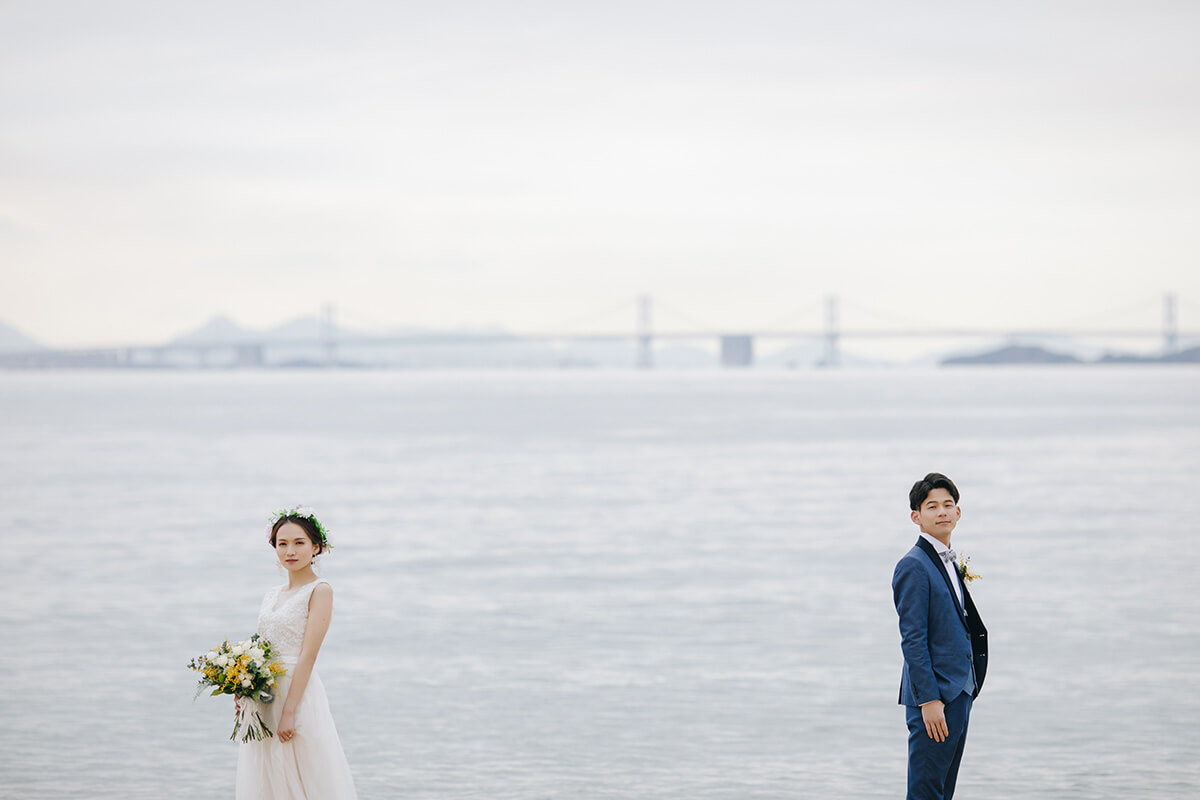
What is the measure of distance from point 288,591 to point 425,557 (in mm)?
13146

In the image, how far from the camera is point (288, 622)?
466 centimetres

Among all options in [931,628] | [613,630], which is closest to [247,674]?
[931,628]

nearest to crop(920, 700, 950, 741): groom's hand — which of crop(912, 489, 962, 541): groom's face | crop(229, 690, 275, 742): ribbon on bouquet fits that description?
crop(912, 489, 962, 541): groom's face

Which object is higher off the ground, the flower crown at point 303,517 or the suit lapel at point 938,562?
the flower crown at point 303,517

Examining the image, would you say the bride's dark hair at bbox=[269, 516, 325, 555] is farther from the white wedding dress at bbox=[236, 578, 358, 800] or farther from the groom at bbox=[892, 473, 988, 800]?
the groom at bbox=[892, 473, 988, 800]

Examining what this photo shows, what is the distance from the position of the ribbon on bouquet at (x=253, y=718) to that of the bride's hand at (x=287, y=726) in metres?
0.04

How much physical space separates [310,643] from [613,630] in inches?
319

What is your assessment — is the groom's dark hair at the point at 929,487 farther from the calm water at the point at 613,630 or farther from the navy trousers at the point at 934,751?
the calm water at the point at 613,630

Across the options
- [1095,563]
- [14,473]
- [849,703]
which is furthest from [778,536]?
[14,473]

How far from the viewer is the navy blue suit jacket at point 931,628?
14.7 feet

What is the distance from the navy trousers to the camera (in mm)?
4656

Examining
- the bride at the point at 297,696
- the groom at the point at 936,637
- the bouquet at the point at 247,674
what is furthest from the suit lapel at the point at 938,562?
the bouquet at the point at 247,674

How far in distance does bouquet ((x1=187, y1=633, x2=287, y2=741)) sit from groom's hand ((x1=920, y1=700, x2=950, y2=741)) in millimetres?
2106

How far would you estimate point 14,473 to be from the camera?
35.6 meters
